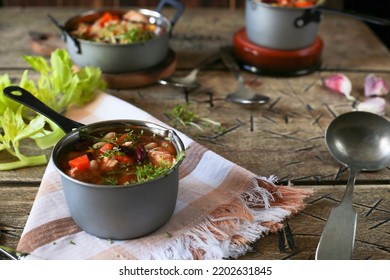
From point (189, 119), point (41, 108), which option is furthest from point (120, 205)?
point (189, 119)

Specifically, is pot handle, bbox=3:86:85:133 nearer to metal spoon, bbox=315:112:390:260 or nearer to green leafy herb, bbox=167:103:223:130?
green leafy herb, bbox=167:103:223:130

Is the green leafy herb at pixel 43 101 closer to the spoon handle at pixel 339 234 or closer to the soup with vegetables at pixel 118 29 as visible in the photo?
the soup with vegetables at pixel 118 29

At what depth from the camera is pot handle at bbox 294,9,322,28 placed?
1731 millimetres

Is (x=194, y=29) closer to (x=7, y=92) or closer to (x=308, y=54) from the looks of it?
(x=308, y=54)

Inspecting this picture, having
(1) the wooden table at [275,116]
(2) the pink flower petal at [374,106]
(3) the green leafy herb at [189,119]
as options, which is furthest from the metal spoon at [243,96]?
(2) the pink flower petal at [374,106]

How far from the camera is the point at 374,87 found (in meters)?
1.68

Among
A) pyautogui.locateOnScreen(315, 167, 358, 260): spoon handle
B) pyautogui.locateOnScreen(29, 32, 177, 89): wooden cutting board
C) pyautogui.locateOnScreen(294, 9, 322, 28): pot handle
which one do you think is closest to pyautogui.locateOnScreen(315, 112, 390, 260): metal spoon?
pyautogui.locateOnScreen(315, 167, 358, 260): spoon handle

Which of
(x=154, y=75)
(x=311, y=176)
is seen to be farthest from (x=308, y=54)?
(x=311, y=176)

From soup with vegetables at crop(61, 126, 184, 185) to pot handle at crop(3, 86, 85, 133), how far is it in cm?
9

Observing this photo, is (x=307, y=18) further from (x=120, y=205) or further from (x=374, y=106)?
(x=120, y=205)

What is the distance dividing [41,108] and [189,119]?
0.39 metres

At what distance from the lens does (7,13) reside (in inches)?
87.2

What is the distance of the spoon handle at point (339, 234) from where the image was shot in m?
1.04

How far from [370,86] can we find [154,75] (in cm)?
60
